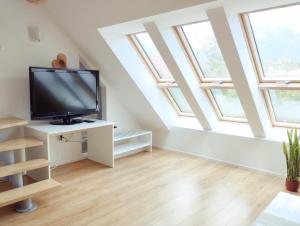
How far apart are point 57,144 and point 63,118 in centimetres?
48

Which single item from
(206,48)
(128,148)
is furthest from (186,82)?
(128,148)

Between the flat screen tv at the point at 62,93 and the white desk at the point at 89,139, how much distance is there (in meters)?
0.19

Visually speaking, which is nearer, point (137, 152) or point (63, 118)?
point (63, 118)

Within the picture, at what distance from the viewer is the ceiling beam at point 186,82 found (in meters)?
3.26

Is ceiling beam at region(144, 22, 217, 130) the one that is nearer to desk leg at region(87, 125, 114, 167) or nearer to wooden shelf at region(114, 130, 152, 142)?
wooden shelf at region(114, 130, 152, 142)

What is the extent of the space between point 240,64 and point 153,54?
59.8 inches

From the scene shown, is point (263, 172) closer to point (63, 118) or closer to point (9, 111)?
point (63, 118)

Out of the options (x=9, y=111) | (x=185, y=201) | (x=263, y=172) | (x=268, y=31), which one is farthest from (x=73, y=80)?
(x=263, y=172)

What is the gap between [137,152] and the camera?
4586mm

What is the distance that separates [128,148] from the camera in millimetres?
4250

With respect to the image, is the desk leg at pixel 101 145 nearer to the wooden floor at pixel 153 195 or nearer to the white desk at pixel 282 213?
the wooden floor at pixel 153 195

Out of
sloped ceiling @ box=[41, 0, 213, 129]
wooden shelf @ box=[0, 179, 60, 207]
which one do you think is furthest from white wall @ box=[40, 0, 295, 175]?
wooden shelf @ box=[0, 179, 60, 207]

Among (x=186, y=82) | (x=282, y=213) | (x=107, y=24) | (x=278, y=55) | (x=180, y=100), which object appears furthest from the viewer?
(x=180, y=100)

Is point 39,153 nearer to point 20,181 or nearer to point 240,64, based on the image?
point 20,181
